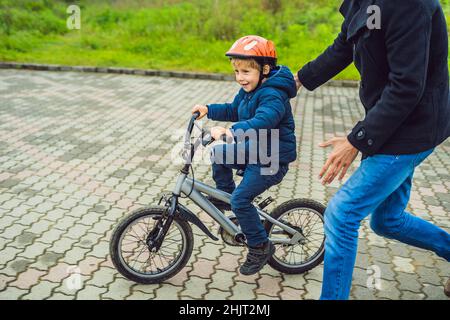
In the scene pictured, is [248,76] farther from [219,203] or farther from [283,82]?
[219,203]

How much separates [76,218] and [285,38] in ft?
41.3

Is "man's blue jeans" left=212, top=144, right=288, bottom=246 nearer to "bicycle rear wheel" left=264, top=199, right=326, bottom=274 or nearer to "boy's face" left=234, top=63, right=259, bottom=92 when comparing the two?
"bicycle rear wheel" left=264, top=199, right=326, bottom=274

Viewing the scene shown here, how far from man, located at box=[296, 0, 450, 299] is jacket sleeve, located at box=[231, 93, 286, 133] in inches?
19.2

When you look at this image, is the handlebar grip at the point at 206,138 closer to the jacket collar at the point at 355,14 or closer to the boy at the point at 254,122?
the boy at the point at 254,122

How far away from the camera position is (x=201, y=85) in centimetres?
1210

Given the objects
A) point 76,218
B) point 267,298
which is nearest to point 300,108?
point 76,218

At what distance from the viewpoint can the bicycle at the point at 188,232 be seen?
10.6 ft

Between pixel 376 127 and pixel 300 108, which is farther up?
pixel 376 127

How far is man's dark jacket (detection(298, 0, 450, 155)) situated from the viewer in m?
2.30

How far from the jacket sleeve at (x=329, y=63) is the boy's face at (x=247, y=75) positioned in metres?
0.34

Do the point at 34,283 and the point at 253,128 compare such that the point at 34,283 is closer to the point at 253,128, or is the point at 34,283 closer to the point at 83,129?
the point at 253,128

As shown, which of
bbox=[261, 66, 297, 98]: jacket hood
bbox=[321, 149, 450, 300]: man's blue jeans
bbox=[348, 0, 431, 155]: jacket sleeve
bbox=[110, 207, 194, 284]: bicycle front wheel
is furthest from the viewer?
bbox=[110, 207, 194, 284]: bicycle front wheel

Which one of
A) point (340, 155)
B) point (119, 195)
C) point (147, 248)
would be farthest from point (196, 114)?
point (119, 195)

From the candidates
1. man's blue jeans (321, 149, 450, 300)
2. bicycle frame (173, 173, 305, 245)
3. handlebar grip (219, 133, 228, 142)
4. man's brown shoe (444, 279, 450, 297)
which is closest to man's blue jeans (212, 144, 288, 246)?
bicycle frame (173, 173, 305, 245)
